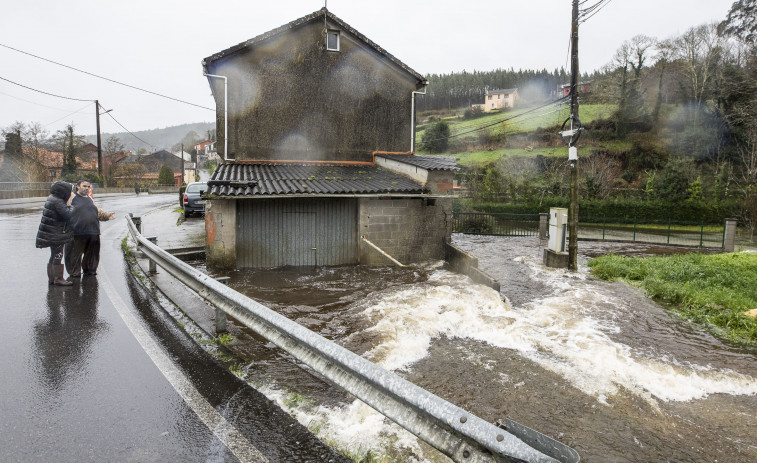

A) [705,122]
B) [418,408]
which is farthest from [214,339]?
[705,122]

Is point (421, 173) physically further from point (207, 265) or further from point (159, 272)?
point (159, 272)

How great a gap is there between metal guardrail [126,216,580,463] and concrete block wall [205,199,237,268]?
830 cm

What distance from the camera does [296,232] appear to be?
1280 centimetres

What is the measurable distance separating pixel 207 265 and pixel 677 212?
35.1 meters

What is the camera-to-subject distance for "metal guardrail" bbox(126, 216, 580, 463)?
6.50 ft

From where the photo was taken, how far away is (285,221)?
41.5ft

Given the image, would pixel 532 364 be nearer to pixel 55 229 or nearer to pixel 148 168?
pixel 55 229

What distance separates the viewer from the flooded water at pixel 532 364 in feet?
13.3

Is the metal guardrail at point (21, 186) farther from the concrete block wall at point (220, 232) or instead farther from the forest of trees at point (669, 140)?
the forest of trees at point (669, 140)

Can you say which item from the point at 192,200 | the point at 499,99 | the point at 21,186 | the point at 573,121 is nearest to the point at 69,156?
the point at 21,186

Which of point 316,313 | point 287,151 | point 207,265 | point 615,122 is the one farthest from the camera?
point 615,122

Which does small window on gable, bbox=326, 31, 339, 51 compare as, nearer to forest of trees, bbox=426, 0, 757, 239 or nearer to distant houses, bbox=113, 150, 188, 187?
forest of trees, bbox=426, 0, 757, 239

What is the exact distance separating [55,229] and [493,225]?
→ 2260cm

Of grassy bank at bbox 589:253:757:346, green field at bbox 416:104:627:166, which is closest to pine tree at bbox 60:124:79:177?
green field at bbox 416:104:627:166
